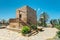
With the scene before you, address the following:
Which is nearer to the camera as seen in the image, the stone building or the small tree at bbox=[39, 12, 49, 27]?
the stone building

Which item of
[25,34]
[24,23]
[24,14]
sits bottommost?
[25,34]

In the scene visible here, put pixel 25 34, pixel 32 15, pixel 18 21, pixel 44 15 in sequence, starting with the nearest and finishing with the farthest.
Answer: pixel 25 34 → pixel 18 21 → pixel 32 15 → pixel 44 15

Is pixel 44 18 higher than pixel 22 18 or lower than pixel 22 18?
higher

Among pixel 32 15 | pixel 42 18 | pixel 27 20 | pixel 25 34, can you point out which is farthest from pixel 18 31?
pixel 42 18

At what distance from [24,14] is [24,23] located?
8.16 ft

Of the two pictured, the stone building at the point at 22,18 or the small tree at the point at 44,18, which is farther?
the small tree at the point at 44,18

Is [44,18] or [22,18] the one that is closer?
[22,18]

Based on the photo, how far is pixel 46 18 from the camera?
5944 cm

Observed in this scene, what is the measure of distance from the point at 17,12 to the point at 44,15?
24.9 meters

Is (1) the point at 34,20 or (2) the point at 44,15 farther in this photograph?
(2) the point at 44,15

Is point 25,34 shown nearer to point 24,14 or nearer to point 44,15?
point 24,14

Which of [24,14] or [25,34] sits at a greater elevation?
[24,14]

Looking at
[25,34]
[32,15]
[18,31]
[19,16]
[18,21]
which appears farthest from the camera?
[32,15]

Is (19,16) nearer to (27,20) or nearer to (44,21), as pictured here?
(27,20)
